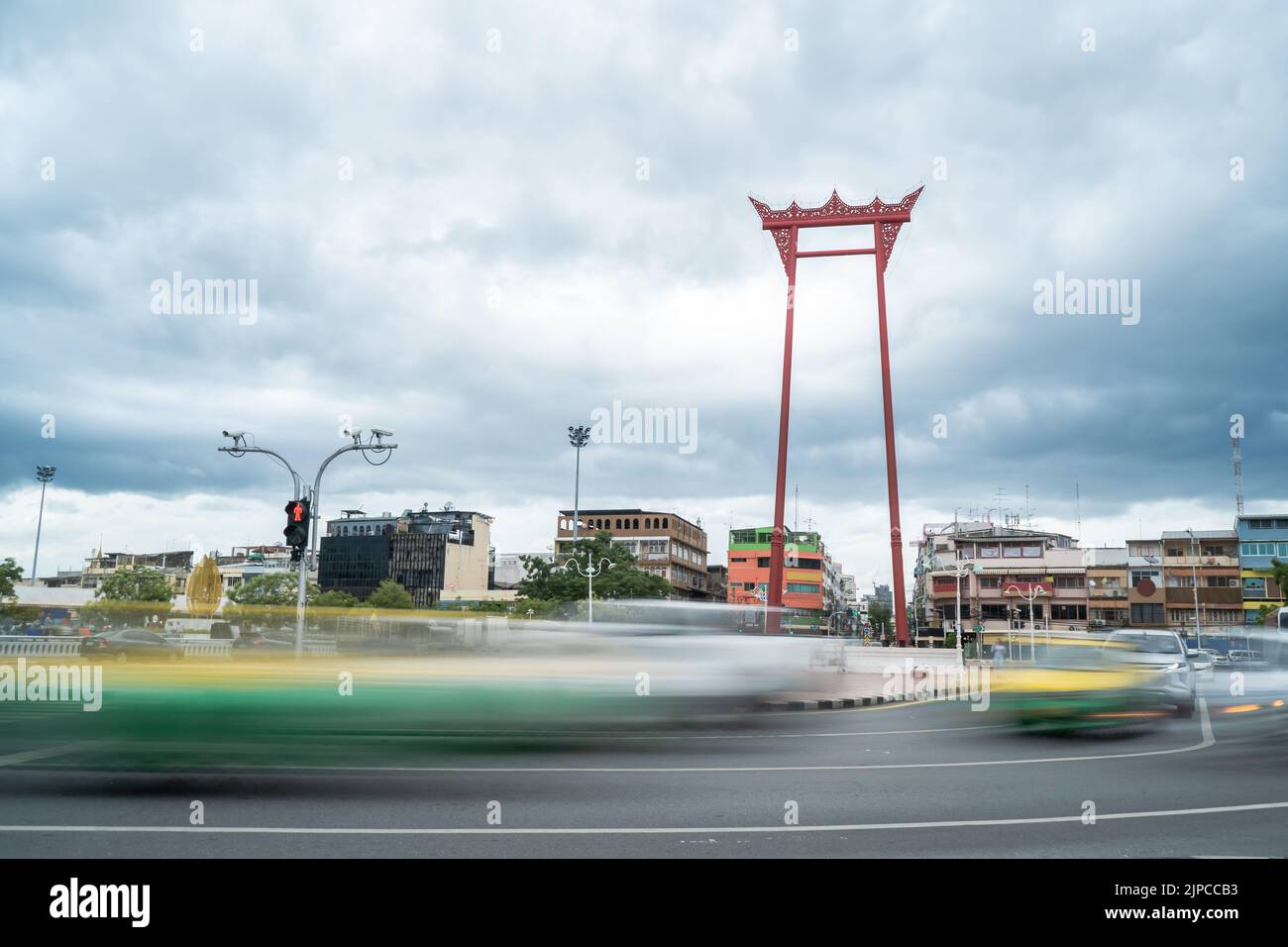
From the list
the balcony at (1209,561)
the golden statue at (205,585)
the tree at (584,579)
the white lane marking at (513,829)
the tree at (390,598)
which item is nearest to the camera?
the white lane marking at (513,829)

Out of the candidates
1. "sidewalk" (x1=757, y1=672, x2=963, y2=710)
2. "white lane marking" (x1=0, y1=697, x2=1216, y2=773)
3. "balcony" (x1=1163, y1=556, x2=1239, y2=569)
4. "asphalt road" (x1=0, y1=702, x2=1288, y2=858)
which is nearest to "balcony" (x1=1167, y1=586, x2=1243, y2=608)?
"balcony" (x1=1163, y1=556, x2=1239, y2=569)

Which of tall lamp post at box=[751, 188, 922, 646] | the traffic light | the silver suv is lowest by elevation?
the silver suv

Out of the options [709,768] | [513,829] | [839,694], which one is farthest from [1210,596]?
[513,829]

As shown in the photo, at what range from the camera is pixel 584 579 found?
56000 mm

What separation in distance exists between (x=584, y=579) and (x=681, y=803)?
49337mm

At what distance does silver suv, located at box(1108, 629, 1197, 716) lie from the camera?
12844mm

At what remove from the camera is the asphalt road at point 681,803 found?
18.4 ft

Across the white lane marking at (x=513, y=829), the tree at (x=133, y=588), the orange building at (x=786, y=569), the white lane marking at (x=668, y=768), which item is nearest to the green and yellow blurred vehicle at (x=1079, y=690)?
the white lane marking at (x=668, y=768)

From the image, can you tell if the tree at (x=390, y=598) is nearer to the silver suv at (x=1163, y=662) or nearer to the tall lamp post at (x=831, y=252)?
the tall lamp post at (x=831, y=252)

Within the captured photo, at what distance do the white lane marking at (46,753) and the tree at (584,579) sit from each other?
1745 inches

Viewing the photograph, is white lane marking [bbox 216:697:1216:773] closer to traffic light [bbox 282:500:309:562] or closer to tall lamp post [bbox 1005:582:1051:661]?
tall lamp post [bbox 1005:582:1051:661]

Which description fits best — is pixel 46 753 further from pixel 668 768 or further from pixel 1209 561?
pixel 1209 561

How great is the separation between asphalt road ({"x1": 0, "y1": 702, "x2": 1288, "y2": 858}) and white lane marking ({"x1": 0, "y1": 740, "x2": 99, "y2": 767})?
6 centimetres
